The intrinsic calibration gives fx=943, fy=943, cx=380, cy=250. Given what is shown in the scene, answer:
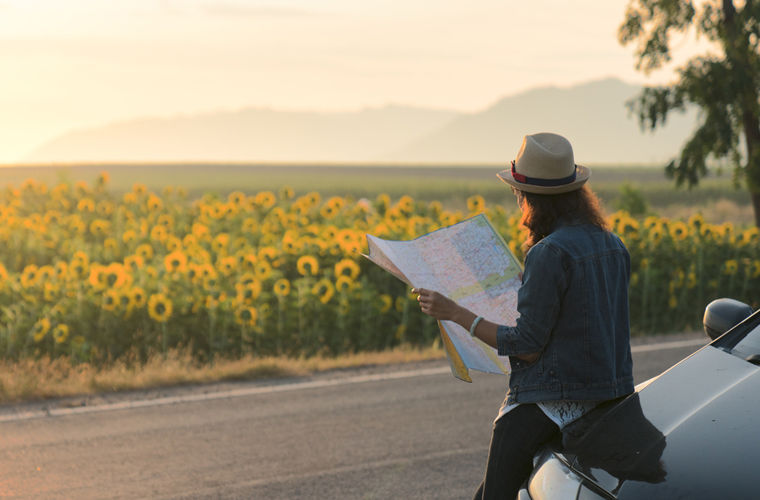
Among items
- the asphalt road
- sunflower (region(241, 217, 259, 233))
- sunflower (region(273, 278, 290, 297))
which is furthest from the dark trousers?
sunflower (region(241, 217, 259, 233))

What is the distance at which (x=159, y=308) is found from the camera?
9156mm

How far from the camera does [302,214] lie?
46.9 ft

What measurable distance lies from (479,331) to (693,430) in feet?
2.35

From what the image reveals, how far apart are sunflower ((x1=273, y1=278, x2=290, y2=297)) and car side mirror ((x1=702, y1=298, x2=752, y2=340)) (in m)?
6.36

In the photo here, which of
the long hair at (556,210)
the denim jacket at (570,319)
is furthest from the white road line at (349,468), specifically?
the long hair at (556,210)

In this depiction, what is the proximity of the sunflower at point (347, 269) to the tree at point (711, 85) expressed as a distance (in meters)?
8.09

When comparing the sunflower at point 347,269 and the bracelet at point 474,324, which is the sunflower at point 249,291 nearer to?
the sunflower at point 347,269

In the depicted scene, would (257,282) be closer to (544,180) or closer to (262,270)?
(262,270)

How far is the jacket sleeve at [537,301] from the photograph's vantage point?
9.68 ft

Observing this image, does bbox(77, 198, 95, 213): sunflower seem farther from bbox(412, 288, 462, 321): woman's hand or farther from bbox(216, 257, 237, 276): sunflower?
bbox(412, 288, 462, 321): woman's hand

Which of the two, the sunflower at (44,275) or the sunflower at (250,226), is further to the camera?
the sunflower at (250,226)

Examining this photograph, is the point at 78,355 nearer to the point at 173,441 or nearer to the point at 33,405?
the point at 33,405

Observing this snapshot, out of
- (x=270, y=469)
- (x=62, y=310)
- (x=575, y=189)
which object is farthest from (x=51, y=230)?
(x=575, y=189)

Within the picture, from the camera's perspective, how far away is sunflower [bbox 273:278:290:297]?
31.7 ft
